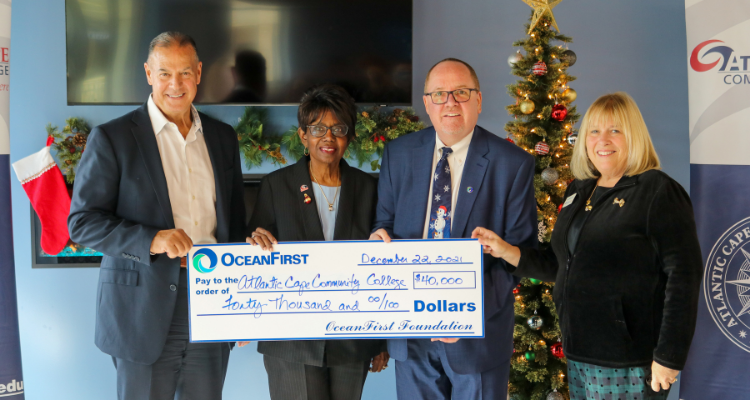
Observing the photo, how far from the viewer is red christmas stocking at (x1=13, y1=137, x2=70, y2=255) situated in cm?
312

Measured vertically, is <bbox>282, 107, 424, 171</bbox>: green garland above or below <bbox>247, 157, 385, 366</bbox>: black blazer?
above

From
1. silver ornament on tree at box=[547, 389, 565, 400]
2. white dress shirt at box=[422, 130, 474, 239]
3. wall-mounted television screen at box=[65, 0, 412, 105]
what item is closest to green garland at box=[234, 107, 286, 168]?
wall-mounted television screen at box=[65, 0, 412, 105]

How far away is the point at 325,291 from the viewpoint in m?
1.95

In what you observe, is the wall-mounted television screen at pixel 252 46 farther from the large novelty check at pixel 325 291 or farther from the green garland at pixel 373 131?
the large novelty check at pixel 325 291

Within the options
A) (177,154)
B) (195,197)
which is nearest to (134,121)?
(177,154)

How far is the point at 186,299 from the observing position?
205cm

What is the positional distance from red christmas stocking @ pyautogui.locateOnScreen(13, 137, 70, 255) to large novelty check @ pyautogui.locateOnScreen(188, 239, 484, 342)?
181 cm

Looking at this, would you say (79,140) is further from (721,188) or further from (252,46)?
(721,188)

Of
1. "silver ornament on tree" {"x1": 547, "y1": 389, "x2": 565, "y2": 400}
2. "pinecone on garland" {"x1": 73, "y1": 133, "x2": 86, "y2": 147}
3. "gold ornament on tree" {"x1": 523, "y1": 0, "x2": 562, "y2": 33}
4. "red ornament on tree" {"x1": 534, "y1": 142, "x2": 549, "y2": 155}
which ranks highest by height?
"gold ornament on tree" {"x1": 523, "y1": 0, "x2": 562, "y2": 33}

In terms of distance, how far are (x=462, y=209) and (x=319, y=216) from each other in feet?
1.99

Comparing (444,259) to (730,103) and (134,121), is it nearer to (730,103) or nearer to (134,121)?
(134,121)

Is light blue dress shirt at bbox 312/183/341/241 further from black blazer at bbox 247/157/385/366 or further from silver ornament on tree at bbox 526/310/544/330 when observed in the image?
silver ornament on tree at bbox 526/310/544/330

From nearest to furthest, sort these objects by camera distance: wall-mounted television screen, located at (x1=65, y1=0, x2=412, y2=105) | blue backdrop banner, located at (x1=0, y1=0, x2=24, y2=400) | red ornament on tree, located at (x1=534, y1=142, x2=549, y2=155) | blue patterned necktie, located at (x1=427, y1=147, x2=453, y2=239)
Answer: blue patterned necktie, located at (x1=427, y1=147, x2=453, y2=239)
blue backdrop banner, located at (x1=0, y1=0, x2=24, y2=400)
red ornament on tree, located at (x1=534, y1=142, x2=549, y2=155)
wall-mounted television screen, located at (x1=65, y1=0, x2=412, y2=105)

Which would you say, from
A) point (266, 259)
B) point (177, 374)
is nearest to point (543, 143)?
point (266, 259)
